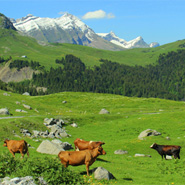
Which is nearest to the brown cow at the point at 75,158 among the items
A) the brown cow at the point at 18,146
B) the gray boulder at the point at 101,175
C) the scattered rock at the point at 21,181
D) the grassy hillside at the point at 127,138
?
the gray boulder at the point at 101,175

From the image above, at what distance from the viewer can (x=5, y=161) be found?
18734mm

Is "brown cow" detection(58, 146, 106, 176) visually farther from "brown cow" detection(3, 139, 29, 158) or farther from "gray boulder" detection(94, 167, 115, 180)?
"brown cow" detection(3, 139, 29, 158)

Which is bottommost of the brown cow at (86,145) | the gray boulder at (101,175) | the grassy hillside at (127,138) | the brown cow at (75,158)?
the grassy hillside at (127,138)

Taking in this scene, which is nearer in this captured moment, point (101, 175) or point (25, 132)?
point (101, 175)

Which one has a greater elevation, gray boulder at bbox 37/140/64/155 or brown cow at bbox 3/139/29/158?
brown cow at bbox 3/139/29/158

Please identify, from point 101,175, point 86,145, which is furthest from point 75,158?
point 86,145

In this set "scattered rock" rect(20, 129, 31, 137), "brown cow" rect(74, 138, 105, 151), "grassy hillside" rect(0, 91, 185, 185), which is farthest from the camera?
"scattered rock" rect(20, 129, 31, 137)

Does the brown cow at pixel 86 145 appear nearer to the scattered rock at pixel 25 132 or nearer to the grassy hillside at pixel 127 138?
the grassy hillside at pixel 127 138

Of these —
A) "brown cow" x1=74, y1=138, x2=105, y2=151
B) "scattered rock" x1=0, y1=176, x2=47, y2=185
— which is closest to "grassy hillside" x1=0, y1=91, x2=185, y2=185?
"brown cow" x1=74, y1=138, x2=105, y2=151

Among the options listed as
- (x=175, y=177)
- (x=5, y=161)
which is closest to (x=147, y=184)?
(x=175, y=177)

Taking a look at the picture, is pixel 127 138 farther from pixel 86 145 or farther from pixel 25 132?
pixel 86 145

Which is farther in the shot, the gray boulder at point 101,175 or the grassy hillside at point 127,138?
the grassy hillside at point 127,138

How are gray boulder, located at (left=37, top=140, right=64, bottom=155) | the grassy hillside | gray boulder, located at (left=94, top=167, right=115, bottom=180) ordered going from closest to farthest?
1. gray boulder, located at (left=94, top=167, right=115, bottom=180)
2. the grassy hillside
3. gray boulder, located at (left=37, top=140, right=64, bottom=155)

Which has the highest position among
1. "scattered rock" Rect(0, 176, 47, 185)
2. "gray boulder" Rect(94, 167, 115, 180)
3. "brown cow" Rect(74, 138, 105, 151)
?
"scattered rock" Rect(0, 176, 47, 185)
